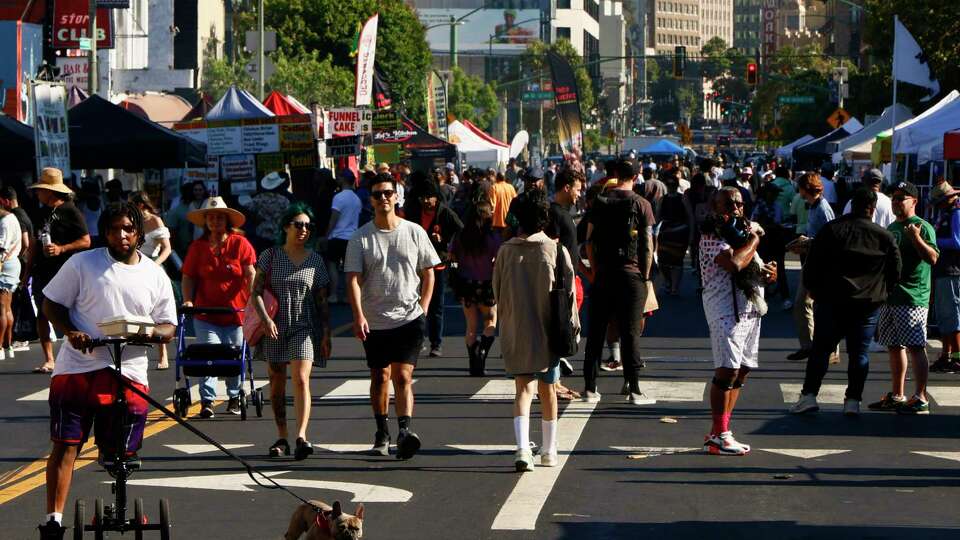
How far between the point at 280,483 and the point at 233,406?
3.30 metres

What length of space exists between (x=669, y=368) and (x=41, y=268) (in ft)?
19.4

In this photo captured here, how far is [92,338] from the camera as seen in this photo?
25.5ft

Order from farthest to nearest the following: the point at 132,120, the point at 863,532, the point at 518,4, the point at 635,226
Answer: the point at 518,4, the point at 132,120, the point at 635,226, the point at 863,532

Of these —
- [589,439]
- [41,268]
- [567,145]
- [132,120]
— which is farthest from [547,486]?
[567,145]

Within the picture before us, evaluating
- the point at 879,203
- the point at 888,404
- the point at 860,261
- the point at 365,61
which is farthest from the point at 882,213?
the point at 365,61

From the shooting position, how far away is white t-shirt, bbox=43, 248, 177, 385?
7.83 metres

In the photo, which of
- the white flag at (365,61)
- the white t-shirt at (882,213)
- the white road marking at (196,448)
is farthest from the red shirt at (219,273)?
the white flag at (365,61)

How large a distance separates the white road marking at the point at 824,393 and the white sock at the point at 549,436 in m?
3.82

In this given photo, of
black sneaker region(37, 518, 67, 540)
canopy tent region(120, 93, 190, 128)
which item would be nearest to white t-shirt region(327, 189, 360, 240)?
black sneaker region(37, 518, 67, 540)

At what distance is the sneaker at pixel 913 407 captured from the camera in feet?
43.4

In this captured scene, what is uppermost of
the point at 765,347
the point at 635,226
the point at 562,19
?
the point at 562,19

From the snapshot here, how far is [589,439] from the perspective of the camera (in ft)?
38.8

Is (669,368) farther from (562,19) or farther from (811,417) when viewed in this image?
(562,19)

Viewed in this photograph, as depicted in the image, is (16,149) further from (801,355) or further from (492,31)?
(492,31)
